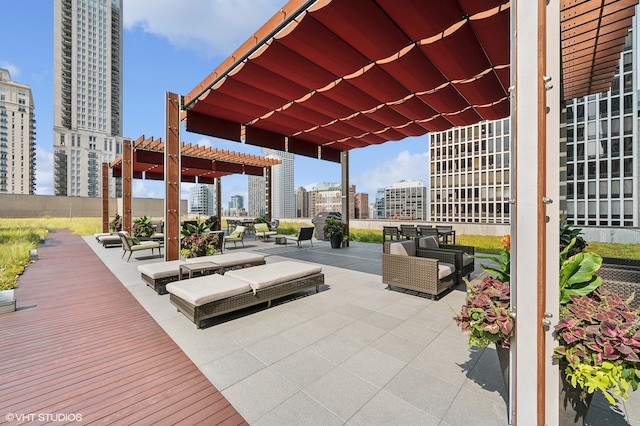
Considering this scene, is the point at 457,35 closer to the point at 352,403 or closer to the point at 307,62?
the point at 307,62

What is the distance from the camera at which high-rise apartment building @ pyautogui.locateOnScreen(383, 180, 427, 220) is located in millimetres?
93625

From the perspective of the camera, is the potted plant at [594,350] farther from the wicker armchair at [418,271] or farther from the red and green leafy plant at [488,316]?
the wicker armchair at [418,271]

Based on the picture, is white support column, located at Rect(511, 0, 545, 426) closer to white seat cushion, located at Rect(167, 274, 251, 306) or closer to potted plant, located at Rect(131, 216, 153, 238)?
white seat cushion, located at Rect(167, 274, 251, 306)

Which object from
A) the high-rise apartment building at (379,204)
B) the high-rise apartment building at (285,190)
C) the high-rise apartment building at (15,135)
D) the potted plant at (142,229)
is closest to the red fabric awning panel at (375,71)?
the potted plant at (142,229)

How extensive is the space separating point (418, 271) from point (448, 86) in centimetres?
330

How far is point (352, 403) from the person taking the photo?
76.4 inches

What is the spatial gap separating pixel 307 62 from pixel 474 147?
6006 centimetres

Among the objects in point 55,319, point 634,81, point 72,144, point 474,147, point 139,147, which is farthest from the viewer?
point 72,144

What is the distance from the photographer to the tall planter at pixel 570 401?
4.75ft

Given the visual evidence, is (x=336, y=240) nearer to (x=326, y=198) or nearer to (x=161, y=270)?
(x=161, y=270)

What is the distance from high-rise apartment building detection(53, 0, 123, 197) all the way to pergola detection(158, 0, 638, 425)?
70663 millimetres

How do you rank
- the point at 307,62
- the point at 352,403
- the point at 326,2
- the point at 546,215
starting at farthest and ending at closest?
the point at 307,62
the point at 326,2
the point at 352,403
the point at 546,215

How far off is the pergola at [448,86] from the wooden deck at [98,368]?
6.40ft

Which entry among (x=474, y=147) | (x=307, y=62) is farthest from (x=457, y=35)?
(x=474, y=147)
